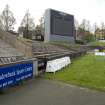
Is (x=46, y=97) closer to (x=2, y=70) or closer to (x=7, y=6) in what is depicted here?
(x=2, y=70)

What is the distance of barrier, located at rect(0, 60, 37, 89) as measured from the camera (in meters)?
10.2

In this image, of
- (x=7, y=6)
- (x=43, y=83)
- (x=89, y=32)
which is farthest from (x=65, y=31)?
(x=89, y=32)

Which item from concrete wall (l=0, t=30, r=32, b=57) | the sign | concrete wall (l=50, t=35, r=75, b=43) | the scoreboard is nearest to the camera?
the sign

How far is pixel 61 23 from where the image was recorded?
1581 inches

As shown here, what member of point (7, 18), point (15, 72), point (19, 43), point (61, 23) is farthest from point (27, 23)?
point (15, 72)

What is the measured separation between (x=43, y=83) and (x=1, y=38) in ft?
36.1

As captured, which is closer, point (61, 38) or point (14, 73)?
point (14, 73)

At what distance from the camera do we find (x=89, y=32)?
96.6 meters

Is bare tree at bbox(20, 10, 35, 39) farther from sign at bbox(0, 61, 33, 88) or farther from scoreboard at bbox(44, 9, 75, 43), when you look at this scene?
sign at bbox(0, 61, 33, 88)

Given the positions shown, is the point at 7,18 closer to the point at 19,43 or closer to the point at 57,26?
the point at 57,26

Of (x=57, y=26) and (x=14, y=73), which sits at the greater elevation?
(x=57, y=26)

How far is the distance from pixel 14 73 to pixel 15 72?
0.34ft

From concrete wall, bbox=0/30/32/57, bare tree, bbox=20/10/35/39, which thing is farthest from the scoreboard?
bare tree, bbox=20/10/35/39

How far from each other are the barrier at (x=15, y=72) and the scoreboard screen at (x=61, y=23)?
79.4 ft
